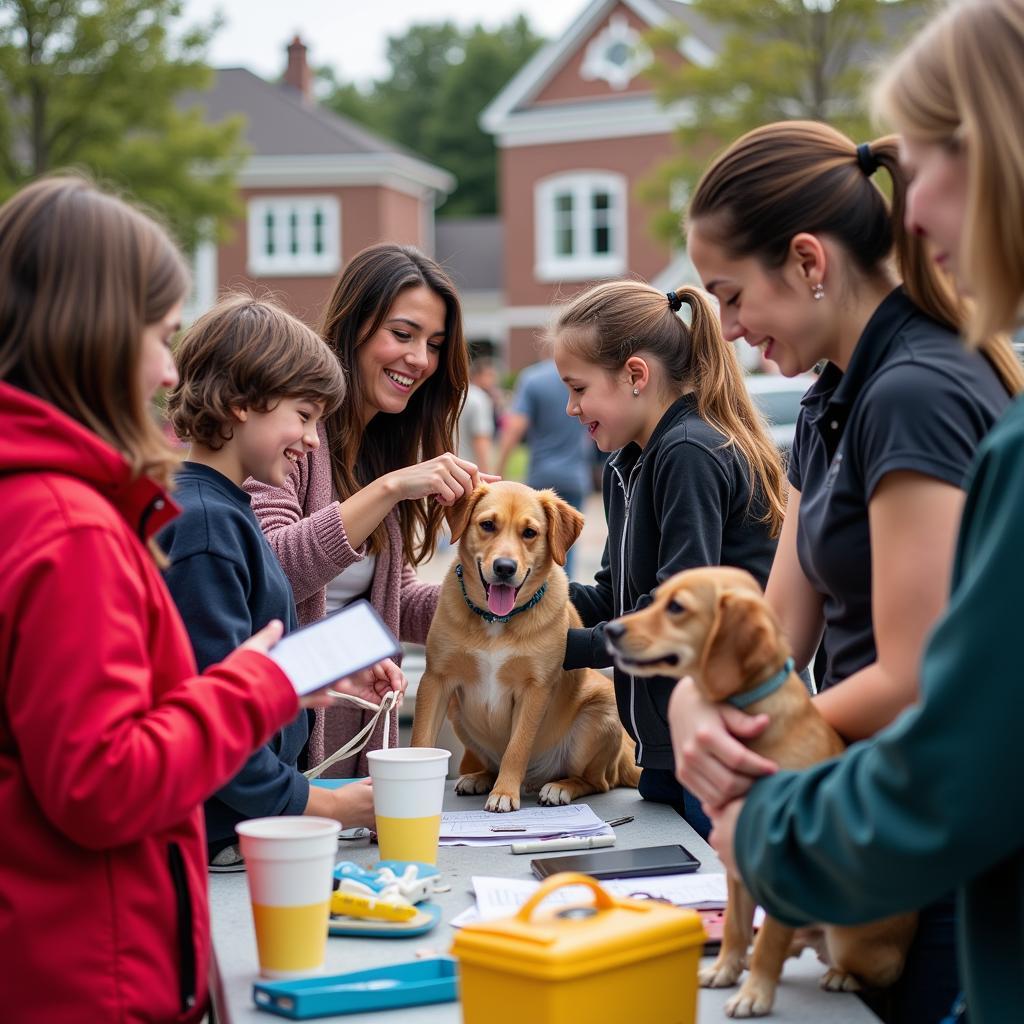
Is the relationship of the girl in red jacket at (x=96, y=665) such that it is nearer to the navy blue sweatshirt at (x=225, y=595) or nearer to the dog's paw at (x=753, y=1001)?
the navy blue sweatshirt at (x=225, y=595)

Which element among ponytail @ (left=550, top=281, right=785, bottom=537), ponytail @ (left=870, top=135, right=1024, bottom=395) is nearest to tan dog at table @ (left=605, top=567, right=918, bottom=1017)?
ponytail @ (left=870, top=135, right=1024, bottom=395)

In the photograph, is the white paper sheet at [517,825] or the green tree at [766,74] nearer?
the white paper sheet at [517,825]

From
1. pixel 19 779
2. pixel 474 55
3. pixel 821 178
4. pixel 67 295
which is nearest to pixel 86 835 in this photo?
pixel 19 779

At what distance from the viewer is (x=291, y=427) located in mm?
2889

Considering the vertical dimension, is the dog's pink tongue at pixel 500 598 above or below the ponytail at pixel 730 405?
below

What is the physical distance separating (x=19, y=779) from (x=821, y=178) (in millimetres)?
1573

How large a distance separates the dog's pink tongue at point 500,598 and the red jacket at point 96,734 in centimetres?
181

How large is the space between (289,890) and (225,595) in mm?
756

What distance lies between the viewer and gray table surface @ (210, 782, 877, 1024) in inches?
76.9

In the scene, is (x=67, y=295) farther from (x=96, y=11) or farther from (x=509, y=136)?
(x=509, y=136)

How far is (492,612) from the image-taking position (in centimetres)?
371

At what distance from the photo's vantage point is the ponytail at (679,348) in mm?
3420

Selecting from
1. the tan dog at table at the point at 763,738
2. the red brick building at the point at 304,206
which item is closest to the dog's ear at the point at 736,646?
the tan dog at table at the point at 763,738

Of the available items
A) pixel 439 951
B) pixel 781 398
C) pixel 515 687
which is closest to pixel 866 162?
pixel 439 951
